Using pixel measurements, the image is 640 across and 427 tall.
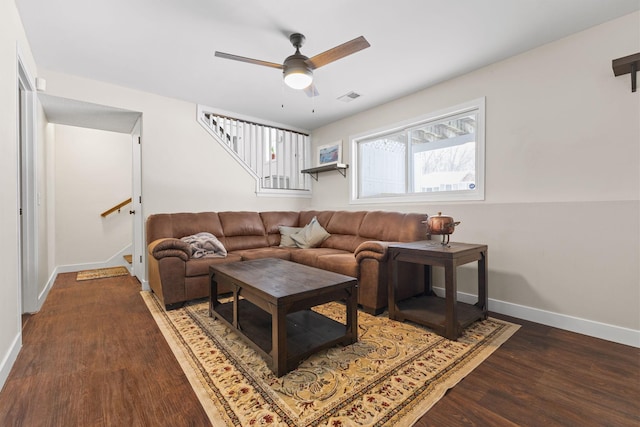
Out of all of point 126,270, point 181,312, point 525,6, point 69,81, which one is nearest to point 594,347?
point 525,6

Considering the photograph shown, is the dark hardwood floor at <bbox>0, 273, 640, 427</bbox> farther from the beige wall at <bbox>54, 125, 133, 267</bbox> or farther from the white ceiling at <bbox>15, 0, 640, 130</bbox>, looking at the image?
the beige wall at <bbox>54, 125, 133, 267</bbox>

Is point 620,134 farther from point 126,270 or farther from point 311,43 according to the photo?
point 126,270

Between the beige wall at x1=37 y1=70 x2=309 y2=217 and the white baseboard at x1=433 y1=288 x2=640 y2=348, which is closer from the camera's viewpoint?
the white baseboard at x1=433 y1=288 x2=640 y2=348

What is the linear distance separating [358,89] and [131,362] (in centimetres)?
332

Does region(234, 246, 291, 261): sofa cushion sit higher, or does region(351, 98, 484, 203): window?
region(351, 98, 484, 203): window

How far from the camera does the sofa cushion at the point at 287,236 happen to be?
405 centimetres

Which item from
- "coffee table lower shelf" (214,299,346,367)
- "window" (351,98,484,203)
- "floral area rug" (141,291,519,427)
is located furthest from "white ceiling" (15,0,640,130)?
"floral area rug" (141,291,519,427)

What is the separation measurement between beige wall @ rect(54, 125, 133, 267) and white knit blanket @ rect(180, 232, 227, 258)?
260 centimetres

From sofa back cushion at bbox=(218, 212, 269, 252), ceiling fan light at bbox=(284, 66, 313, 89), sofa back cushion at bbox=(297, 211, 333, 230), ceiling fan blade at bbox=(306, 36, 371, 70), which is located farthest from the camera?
sofa back cushion at bbox=(297, 211, 333, 230)

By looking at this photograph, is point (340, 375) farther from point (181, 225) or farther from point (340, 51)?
point (181, 225)

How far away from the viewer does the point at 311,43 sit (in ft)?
8.06

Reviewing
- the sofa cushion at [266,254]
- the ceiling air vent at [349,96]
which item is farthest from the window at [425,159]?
the sofa cushion at [266,254]

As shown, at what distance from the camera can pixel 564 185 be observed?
2346 mm

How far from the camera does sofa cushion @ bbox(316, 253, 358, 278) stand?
2.77 metres
